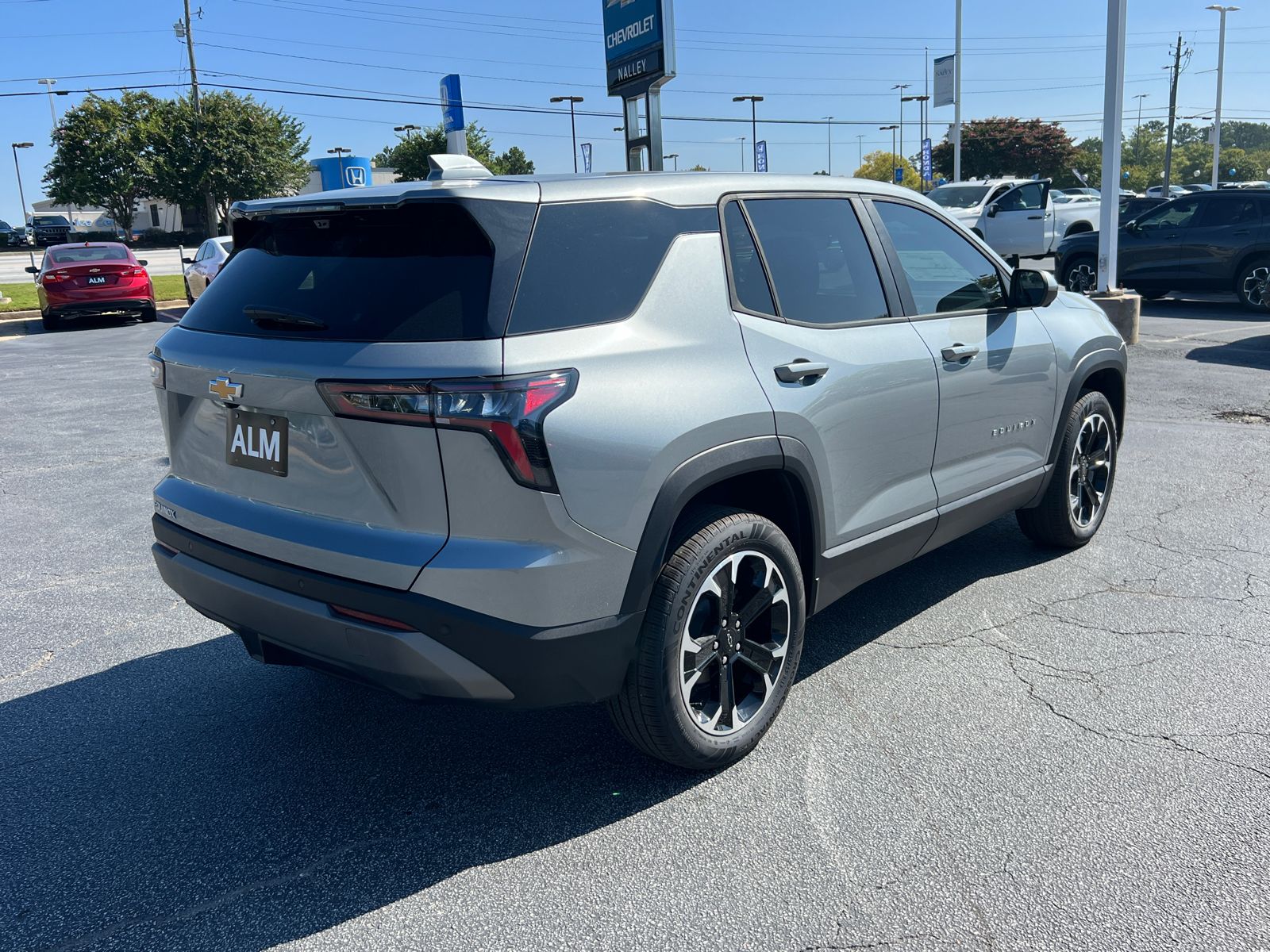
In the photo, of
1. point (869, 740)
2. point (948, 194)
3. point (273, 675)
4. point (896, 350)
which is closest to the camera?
point (869, 740)

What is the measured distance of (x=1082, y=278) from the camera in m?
15.6

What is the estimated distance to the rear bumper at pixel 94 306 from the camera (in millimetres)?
18547

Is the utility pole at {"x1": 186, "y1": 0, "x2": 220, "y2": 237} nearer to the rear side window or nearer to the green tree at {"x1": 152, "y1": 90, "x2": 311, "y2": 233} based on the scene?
the green tree at {"x1": 152, "y1": 90, "x2": 311, "y2": 233}

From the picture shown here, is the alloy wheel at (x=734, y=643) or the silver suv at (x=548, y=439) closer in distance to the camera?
the silver suv at (x=548, y=439)

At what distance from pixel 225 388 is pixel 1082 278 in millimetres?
15173

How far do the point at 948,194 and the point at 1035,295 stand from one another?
2047 centimetres

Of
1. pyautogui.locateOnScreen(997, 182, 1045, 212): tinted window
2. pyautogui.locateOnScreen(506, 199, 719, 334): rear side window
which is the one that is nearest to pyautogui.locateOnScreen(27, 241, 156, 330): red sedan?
pyautogui.locateOnScreen(997, 182, 1045, 212): tinted window

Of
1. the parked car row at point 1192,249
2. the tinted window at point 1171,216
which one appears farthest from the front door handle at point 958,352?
the tinted window at point 1171,216

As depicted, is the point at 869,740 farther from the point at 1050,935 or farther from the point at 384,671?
the point at 384,671

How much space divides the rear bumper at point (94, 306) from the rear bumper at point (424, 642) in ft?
59.7

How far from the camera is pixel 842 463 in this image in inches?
137

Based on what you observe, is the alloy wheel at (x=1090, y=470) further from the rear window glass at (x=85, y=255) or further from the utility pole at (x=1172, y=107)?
the utility pole at (x=1172, y=107)

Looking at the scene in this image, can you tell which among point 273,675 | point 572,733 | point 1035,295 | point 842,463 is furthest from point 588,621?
point 1035,295

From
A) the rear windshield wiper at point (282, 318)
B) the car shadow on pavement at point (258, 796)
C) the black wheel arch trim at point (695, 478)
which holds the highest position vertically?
the rear windshield wiper at point (282, 318)
